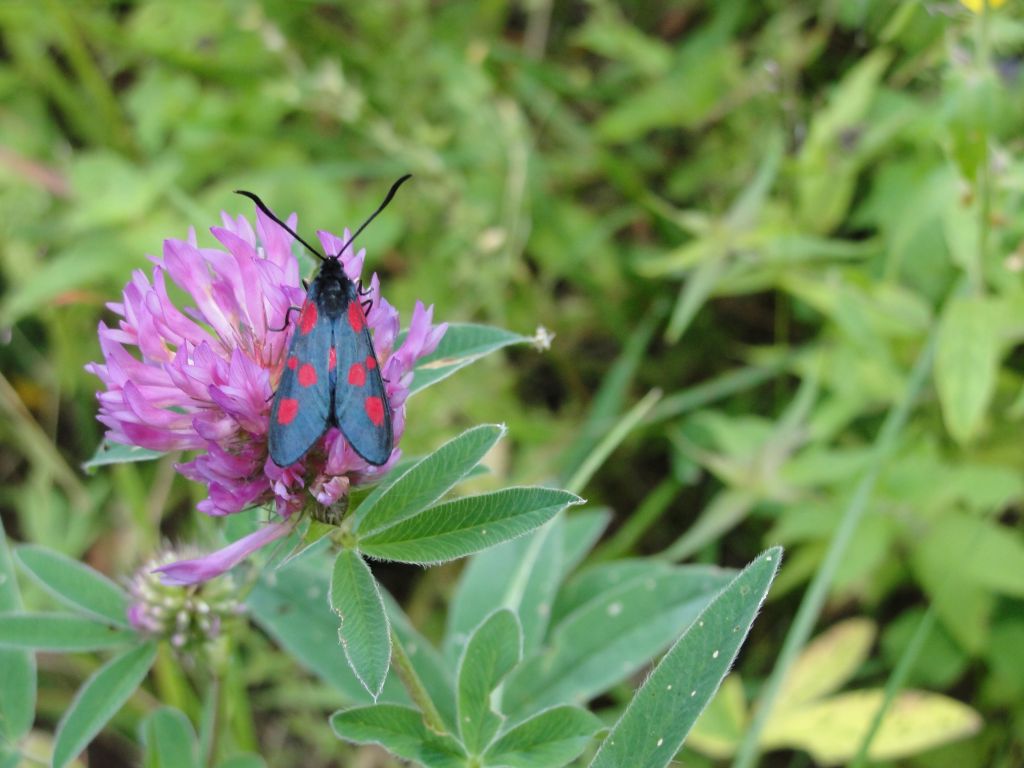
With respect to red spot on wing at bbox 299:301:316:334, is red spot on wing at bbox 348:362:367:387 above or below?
below

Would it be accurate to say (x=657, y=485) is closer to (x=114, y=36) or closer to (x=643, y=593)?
(x=643, y=593)

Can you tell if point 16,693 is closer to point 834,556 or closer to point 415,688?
point 415,688

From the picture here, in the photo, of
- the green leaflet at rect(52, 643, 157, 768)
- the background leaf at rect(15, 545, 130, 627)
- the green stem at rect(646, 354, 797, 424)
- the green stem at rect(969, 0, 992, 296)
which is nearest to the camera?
the green leaflet at rect(52, 643, 157, 768)

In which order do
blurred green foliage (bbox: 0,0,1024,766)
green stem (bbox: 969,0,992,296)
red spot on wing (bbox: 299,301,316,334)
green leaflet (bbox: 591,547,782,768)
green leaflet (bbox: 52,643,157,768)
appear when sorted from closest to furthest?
1. green leaflet (bbox: 591,547,782,768)
2. red spot on wing (bbox: 299,301,316,334)
3. green leaflet (bbox: 52,643,157,768)
4. green stem (bbox: 969,0,992,296)
5. blurred green foliage (bbox: 0,0,1024,766)

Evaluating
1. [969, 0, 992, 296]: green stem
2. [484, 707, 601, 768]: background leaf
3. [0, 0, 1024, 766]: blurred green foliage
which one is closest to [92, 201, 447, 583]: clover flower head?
[484, 707, 601, 768]: background leaf

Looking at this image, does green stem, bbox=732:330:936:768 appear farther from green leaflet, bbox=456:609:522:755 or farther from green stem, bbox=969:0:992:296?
green leaflet, bbox=456:609:522:755

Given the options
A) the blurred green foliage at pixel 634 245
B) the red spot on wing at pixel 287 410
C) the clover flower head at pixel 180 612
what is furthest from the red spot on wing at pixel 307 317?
the blurred green foliage at pixel 634 245

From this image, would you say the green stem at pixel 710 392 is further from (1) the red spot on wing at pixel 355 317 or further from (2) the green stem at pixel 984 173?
(1) the red spot on wing at pixel 355 317
